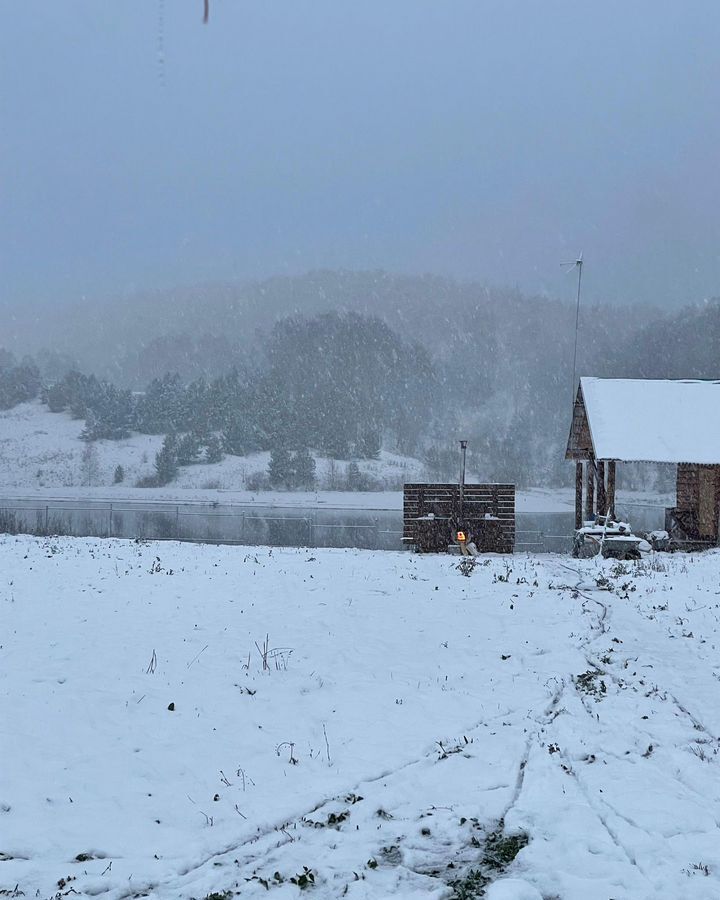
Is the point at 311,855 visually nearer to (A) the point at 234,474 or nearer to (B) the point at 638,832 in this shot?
(B) the point at 638,832

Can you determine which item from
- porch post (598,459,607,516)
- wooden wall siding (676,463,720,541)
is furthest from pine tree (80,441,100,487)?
wooden wall siding (676,463,720,541)

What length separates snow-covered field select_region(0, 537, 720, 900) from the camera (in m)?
4.46

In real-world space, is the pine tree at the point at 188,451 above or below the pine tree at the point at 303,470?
above

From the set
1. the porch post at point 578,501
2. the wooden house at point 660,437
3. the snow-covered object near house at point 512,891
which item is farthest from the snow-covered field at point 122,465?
the snow-covered object near house at point 512,891

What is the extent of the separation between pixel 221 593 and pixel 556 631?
19.5ft

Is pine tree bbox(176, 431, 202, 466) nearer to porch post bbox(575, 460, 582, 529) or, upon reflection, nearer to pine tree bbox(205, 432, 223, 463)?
pine tree bbox(205, 432, 223, 463)

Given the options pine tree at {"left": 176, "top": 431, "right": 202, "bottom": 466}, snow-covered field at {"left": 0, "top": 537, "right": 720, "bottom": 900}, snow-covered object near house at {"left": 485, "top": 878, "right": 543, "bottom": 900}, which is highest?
pine tree at {"left": 176, "top": 431, "right": 202, "bottom": 466}

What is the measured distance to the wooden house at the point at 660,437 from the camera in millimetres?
22500

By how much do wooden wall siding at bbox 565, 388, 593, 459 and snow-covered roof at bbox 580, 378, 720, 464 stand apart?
6.00ft

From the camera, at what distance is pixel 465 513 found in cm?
2450

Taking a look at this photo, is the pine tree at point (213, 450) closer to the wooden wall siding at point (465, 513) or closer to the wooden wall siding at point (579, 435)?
the wooden wall siding at point (579, 435)

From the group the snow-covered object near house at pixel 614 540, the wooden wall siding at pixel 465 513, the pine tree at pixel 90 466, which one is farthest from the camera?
the pine tree at pixel 90 466

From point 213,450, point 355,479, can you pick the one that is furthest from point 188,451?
point 355,479

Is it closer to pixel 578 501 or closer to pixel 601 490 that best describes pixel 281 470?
pixel 578 501
